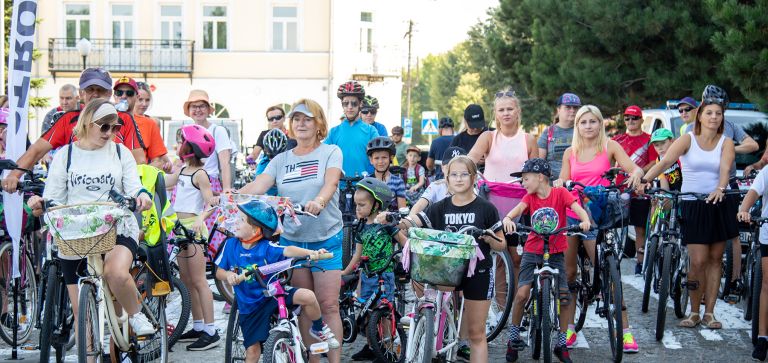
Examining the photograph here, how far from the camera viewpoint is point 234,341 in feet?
22.4

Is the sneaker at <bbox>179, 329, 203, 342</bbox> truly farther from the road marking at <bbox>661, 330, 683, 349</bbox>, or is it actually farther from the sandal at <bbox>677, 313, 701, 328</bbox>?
the sandal at <bbox>677, 313, 701, 328</bbox>

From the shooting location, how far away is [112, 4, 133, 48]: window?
40.6 metres

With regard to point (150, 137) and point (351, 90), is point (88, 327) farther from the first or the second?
point (351, 90)

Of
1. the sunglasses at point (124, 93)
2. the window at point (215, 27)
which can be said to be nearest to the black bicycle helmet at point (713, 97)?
→ the sunglasses at point (124, 93)

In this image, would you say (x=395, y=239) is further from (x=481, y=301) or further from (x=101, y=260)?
(x=101, y=260)

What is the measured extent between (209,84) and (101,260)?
35087mm

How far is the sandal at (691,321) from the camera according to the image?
9.41 meters

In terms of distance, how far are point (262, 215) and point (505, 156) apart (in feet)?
10.8

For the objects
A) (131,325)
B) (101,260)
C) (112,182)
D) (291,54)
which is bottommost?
(131,325)

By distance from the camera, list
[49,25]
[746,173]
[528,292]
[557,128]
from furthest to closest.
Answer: [49,25] → [746,173] → [557,128] → [528,292]

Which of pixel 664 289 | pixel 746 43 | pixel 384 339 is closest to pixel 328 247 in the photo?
A: pixel 384 339

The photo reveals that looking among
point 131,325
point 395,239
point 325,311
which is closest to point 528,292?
point 395,239

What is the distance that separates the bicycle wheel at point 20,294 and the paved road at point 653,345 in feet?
0.57

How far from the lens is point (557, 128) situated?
386 inches
